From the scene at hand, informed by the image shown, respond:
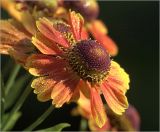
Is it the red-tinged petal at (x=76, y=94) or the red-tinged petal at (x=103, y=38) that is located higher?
the red-tinged petal at (x=76, y=94)

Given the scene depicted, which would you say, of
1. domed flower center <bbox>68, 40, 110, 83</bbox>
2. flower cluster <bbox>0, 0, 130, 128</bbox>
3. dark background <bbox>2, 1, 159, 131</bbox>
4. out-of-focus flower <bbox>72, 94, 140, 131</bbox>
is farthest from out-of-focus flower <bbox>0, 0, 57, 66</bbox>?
dark background <bbox>2, 1, 159, 131</bbox>

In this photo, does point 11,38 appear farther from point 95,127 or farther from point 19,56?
point 95,127

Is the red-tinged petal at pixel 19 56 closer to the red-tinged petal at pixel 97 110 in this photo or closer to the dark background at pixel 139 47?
the red-tinged petal at pixel 97 110

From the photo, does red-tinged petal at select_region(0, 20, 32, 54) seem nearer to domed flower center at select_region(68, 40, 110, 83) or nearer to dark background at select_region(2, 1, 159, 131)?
domed flower center at select_region(68, 40, 110, 83)

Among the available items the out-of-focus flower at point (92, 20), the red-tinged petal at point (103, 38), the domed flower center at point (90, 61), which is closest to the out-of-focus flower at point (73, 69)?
the domed flower center at point (90, 61)

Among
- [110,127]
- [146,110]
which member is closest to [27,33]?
[110,127]

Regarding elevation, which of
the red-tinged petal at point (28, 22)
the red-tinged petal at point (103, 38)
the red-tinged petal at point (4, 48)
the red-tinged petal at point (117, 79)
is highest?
the red-tinged petal at point (28, 22)

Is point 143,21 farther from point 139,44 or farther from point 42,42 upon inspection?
point 42,42
